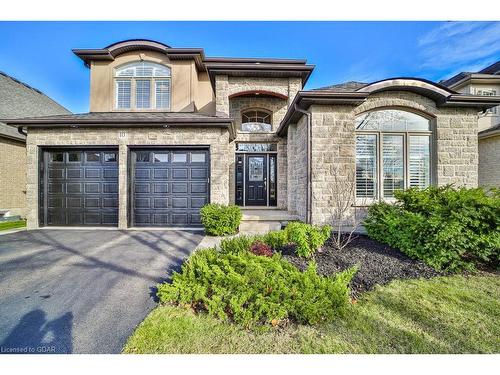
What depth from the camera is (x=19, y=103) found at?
10.7m

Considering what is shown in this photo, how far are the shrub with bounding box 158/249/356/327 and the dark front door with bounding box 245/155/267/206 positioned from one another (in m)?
6.58

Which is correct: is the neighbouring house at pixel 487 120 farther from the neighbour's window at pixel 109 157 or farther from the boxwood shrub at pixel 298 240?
the neighbour's window at pixel 109 157

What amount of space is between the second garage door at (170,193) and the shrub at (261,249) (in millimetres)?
3460

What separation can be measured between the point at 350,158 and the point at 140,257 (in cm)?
577

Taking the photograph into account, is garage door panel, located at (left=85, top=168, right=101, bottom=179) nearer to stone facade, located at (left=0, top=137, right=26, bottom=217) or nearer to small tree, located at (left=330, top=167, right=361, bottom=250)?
stone facade, located at (left=0, top=137, right=26, bottom=217)

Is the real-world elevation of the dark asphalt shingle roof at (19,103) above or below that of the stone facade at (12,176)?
above

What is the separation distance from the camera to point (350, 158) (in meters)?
6.04

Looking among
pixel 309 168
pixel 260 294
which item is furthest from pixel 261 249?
pixel 309 168

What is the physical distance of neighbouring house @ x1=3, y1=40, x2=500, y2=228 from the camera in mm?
6047

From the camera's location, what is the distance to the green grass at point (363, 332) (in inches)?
80.2

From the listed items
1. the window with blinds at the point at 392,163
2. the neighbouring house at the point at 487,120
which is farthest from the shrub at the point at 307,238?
the neighbouring house at the point at 487,120

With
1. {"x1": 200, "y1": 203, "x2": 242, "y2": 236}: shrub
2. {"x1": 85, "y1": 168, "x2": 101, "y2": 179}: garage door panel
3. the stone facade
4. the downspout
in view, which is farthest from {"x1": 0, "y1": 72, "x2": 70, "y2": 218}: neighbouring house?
the downspout

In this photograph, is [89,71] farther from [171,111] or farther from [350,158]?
[350,158]
